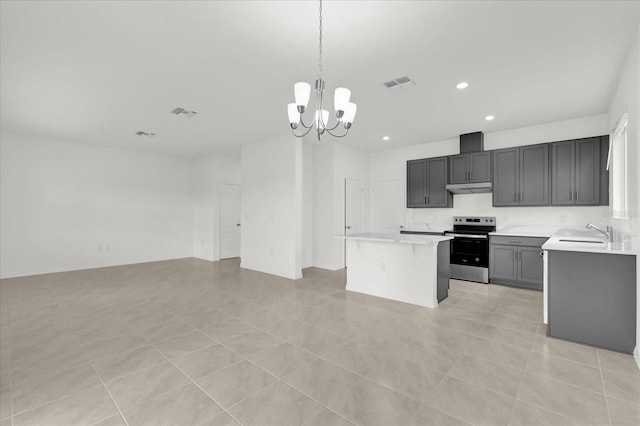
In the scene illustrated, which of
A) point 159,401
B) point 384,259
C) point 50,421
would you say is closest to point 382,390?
point 159,401

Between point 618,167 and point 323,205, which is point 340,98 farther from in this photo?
point 323,205

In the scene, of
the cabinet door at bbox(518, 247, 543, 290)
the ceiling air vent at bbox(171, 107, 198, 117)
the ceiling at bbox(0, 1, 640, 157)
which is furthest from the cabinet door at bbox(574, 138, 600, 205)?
the ceiling air vent at bbox(171, 107, 198, 117)

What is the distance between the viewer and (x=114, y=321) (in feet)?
11.5

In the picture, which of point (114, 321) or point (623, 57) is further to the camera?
point (114, 321)

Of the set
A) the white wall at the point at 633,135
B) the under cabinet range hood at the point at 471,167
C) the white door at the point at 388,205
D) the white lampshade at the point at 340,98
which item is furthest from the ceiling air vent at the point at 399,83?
the white door at the point at 388,205

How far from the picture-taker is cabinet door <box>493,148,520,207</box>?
205 inches

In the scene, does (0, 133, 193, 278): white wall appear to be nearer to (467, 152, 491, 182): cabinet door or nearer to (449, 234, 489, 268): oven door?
(449, 234, 489, 268): oven door

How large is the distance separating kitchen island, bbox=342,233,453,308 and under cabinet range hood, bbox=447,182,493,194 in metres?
1.81

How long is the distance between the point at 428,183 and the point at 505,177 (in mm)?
1391

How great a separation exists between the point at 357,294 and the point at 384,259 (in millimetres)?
715

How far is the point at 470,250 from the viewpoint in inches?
211

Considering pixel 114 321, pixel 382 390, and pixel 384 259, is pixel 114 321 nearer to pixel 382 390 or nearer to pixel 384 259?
pixel 382 390

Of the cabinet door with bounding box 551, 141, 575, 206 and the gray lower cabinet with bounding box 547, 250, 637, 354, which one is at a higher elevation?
the cabinet door with bounding box 551, 141, 575, 206

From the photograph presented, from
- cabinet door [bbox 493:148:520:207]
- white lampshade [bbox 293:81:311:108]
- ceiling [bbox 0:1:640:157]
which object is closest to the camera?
ceiling [bbox 0:1:640:157]
